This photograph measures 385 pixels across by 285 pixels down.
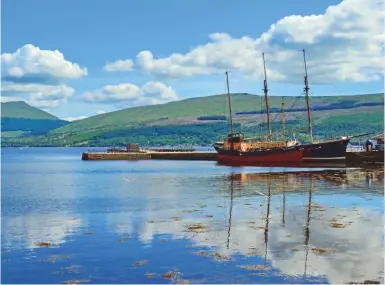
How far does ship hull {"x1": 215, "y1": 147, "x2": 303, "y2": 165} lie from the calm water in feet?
240

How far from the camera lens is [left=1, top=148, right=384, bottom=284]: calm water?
26125mm

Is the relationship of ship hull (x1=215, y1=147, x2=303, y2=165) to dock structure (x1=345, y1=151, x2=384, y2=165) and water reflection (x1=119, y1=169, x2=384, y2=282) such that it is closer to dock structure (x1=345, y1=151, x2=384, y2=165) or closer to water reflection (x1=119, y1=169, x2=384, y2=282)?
dock structure (x1=345, y1=151, x2=384, y2=165)

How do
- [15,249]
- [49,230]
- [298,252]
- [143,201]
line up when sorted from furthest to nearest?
[143,201], [49,230], [15,249], [298,252]

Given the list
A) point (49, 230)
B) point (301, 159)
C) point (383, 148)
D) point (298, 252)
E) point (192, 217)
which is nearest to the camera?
point (298, 252)

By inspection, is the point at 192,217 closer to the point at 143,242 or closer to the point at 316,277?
the point at 143,242

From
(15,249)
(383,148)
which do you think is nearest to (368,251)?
(15,249)

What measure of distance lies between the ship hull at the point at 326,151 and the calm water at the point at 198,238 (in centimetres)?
6810

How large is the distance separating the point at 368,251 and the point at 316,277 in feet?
22.7

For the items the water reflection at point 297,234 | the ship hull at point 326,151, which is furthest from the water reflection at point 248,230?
the ship hull at point 326,151

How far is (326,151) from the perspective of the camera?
436 feet

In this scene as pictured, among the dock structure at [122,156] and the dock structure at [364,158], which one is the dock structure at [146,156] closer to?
the dock structure at [122,156]

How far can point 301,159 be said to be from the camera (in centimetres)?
13650

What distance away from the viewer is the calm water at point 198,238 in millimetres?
26125

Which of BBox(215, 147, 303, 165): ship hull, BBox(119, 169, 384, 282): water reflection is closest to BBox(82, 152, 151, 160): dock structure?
BBox(215, 147, 303, 165): ship hull
